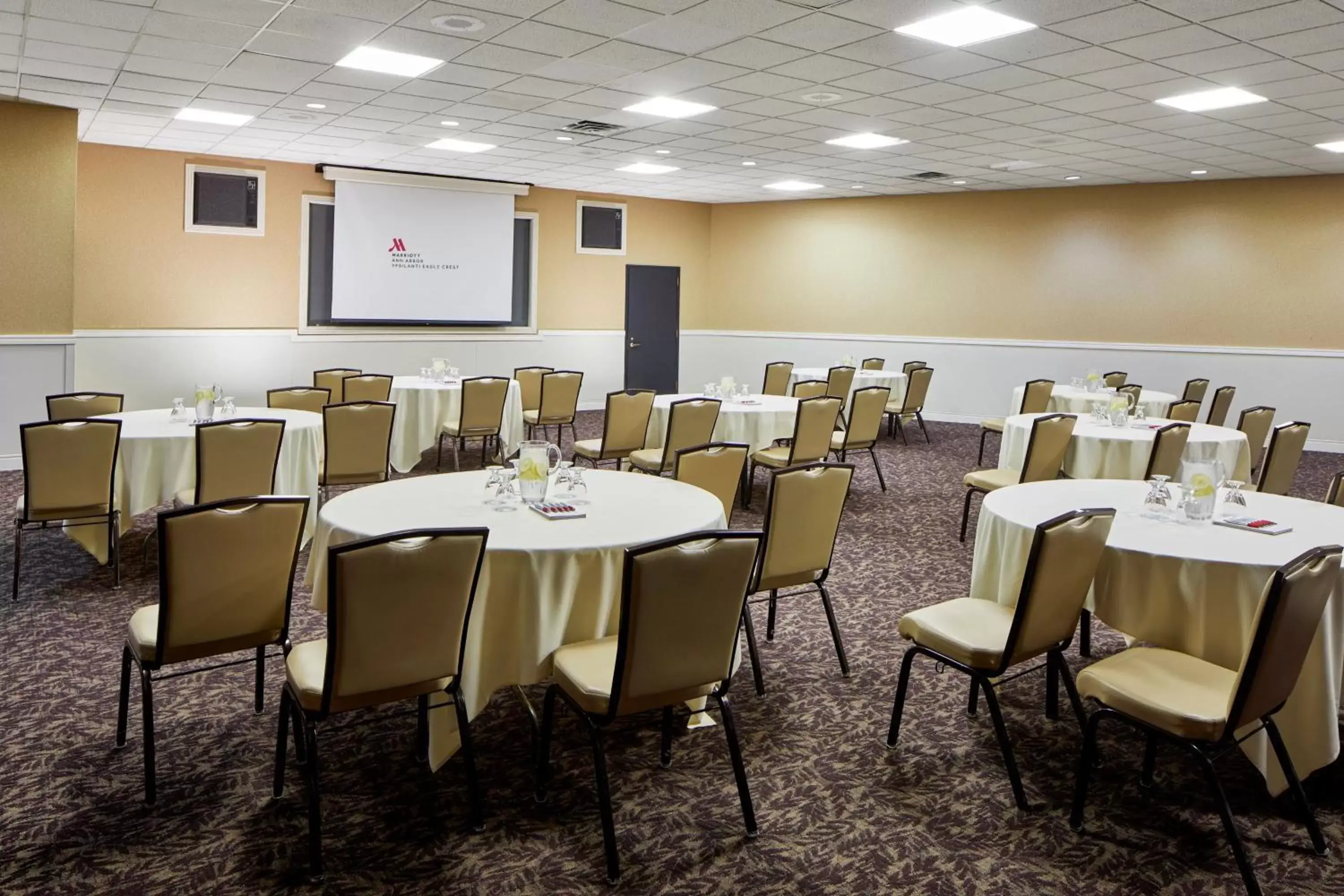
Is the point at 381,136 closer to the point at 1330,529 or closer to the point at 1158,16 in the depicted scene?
the point at 1158,16

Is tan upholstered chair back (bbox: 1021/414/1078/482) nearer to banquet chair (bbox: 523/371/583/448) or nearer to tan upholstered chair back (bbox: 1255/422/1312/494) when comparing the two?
tan upholstered chair back (bbox: 1255/422/1312/494)

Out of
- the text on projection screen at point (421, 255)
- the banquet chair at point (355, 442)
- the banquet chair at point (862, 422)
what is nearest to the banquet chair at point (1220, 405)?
the banquet chair at point (862, 422)

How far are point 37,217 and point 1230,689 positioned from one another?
32.0ft

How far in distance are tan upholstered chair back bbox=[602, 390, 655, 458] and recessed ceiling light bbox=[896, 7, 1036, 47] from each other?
10.5 ft

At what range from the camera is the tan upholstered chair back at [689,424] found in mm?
7070

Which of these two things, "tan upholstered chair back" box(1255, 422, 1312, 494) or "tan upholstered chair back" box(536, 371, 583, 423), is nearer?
"tan upholstered chair back" box(1255, 422, 1312, 494)

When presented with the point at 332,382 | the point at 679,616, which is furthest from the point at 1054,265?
the point at 679,616

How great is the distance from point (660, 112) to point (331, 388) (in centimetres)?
388

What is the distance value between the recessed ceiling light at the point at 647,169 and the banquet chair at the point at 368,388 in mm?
4516

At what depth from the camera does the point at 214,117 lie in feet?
30.0

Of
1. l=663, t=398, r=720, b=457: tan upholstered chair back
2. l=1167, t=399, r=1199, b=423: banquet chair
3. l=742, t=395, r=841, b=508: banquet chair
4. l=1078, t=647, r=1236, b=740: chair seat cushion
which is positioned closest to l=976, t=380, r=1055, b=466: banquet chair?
l=1167, t=399, r=1199, b=423: banquet chair

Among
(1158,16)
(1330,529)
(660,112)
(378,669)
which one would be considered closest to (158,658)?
(378,669)

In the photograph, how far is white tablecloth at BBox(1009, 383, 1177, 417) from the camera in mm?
9352

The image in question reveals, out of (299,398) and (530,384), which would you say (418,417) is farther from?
(530,384)
